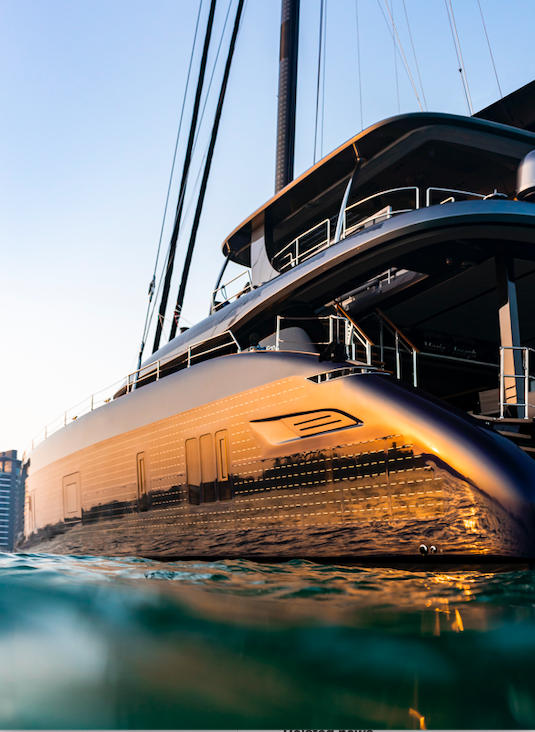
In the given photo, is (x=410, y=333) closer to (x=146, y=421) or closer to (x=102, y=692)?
(x=146, y=421)

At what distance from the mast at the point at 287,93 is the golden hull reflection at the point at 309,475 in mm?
8018

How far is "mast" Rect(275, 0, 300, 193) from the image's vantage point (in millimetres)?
13859

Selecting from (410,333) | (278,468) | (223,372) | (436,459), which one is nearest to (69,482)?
(223,372)

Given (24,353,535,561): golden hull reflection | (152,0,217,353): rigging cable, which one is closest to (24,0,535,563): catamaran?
(24,353,535,561): golden hull reflection

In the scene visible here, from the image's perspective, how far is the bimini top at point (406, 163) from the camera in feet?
25.5

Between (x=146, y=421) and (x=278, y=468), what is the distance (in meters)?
2.90

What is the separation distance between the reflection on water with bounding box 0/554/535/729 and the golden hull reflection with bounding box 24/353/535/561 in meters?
1.54

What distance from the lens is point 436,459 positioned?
4793 millimetres

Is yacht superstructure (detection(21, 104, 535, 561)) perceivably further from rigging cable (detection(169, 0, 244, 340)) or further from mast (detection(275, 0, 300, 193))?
rigging cable (detection(169, 0, 244, 340))

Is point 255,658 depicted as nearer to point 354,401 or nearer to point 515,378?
point 354,401

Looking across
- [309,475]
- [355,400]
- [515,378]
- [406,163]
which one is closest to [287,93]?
[406,163]

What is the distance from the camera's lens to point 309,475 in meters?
5.63

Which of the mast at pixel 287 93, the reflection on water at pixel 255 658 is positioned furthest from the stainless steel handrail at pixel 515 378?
the mast at pixel 287 93

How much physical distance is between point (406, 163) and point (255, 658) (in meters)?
8.17
